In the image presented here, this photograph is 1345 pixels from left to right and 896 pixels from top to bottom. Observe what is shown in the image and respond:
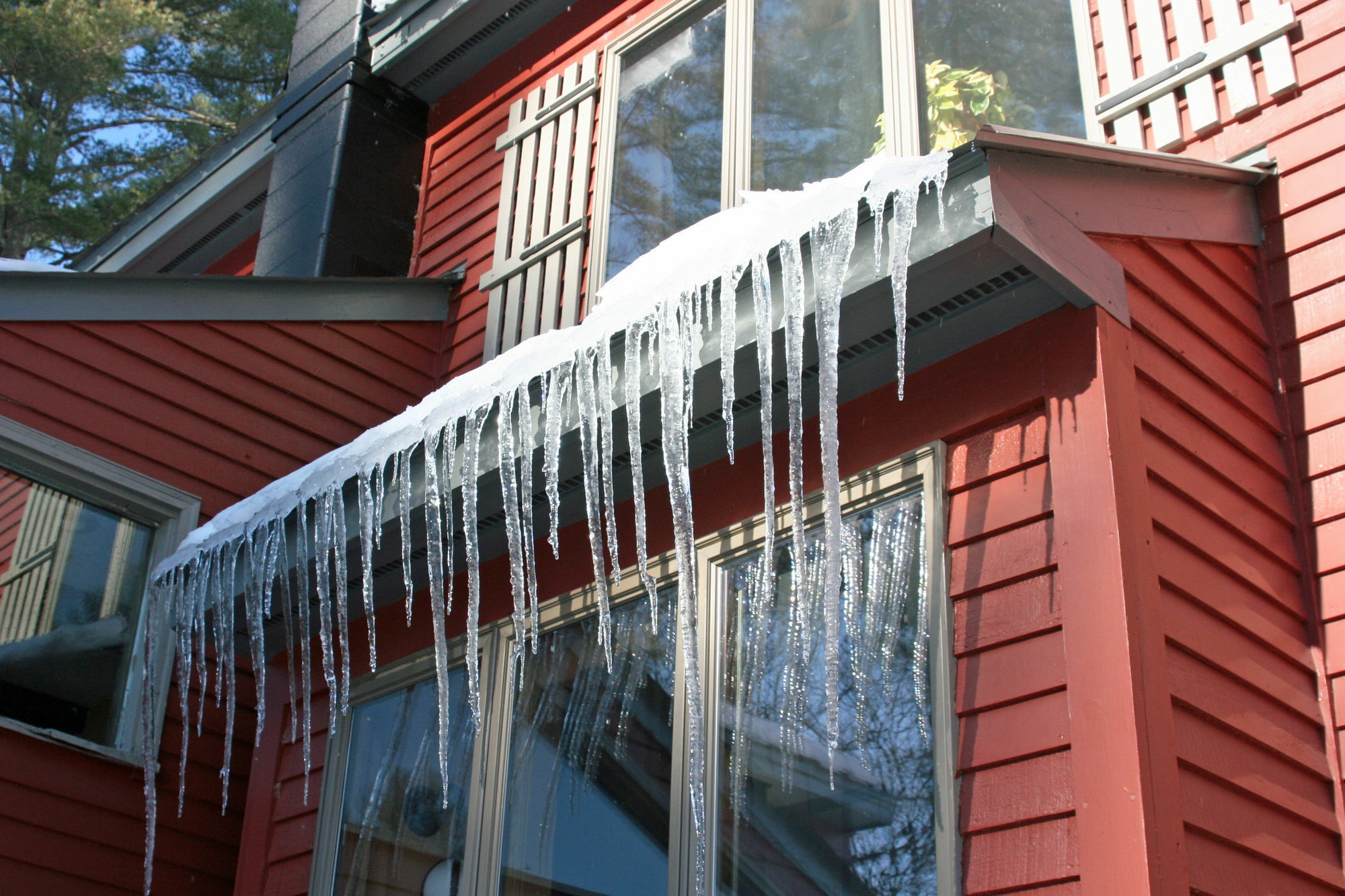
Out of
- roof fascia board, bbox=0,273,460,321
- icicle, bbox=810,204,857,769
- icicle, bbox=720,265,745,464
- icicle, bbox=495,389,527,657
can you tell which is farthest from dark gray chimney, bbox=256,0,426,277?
icicle, bbox=810,204,857,769

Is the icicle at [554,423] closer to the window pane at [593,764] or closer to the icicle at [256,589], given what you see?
the window pane at [593,764]

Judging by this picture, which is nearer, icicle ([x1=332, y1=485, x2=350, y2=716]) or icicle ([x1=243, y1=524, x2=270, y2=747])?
icicle ([x1=332, y1=485, x2=350, y2=716])

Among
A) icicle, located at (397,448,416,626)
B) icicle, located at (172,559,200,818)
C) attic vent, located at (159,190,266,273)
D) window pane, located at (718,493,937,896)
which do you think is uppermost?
attic vent, located at (159,190,266,273)

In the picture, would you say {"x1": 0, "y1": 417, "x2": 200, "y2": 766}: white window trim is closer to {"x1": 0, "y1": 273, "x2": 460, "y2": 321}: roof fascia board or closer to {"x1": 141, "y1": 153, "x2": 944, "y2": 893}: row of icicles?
{"x1": 141, "y1": 153, "x2": 944, "y2": 893}: row of icicles

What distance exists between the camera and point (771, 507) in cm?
329

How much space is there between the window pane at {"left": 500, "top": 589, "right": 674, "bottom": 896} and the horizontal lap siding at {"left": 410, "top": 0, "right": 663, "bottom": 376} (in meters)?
2.49

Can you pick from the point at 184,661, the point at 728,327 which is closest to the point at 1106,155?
the point at 728,327

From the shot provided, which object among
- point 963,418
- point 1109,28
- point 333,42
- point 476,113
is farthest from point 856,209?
point 333,42

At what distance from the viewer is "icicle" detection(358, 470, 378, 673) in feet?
13.6

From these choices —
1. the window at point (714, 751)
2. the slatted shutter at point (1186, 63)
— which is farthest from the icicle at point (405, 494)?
the slatted shutter at point (1186, 63)

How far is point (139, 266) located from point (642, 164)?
14.5ft

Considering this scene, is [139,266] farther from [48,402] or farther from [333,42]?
A: [48,402]

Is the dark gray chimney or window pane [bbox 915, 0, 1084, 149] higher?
the dark gray chimney

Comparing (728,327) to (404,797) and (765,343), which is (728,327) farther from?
Answer: (404,797)
